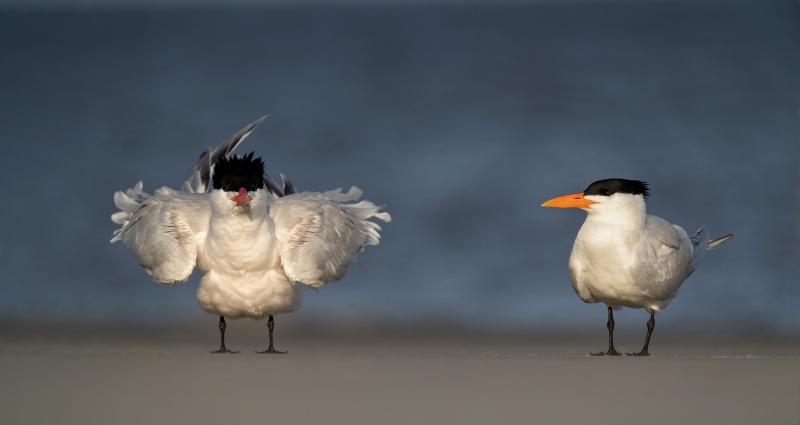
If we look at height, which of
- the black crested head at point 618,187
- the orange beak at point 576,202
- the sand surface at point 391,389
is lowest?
the sand surface at point 391,389

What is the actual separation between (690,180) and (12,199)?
541cm

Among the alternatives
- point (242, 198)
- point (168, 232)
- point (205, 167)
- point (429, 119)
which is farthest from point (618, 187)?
point (429, 119)

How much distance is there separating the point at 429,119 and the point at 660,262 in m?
4.11

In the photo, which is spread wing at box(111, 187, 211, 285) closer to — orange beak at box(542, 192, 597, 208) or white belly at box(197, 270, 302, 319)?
white belly at box(197, 270, 302, 319)

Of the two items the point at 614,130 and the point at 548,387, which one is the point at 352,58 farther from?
the point at 548,387

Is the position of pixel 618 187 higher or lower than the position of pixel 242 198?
higher

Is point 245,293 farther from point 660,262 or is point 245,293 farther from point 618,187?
point 660,262

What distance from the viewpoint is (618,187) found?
19.9 ft

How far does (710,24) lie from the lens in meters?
9.87

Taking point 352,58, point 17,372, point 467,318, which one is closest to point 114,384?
point 17,372

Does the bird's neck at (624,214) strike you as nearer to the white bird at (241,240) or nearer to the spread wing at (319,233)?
the spread wing at (319,233)

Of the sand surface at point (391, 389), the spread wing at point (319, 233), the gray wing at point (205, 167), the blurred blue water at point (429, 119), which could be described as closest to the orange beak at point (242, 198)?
the spread wing at point (319, 233)

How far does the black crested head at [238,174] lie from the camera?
5918 millimetres

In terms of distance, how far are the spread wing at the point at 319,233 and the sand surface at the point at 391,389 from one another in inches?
22.9
